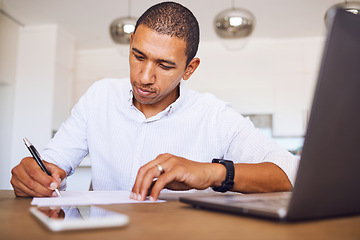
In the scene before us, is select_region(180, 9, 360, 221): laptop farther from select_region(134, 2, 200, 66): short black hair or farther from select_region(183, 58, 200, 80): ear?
select_region(183, 58, 200, 80): ear

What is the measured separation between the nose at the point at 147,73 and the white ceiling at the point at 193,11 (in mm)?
3280

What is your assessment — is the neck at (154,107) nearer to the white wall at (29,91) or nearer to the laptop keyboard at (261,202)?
the laptop keyboard at (261,202)

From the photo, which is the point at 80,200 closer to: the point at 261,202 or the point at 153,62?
the point at 261,202

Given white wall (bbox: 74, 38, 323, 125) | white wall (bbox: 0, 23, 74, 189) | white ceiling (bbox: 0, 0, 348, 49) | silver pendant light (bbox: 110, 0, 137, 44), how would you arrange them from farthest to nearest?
white wall (bbox: 74, 38, 323, 125)
white wall (bbox: 0, 23, 74, 189)
white ceiling (bbox: 0, 0, 348, 49)
silver pendant light (bbox: 110, 0, 137, 44)

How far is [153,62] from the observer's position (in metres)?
1.06

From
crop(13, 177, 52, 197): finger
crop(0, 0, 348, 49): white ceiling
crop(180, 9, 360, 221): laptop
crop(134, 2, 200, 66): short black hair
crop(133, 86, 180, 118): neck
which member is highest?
crop(0, 0, 348, 49): white ceiling

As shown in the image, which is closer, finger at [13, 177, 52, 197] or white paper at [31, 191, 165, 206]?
white paper at [31, 191, 165, 206]

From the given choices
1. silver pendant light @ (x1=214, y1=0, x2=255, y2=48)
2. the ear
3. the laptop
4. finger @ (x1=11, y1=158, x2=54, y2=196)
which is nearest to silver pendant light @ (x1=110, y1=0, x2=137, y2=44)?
silver pendant light @ (x1=214, y1=0, x2=255, y2=48)

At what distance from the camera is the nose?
1051mm

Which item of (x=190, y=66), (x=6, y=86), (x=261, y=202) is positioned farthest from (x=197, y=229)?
(x=6, y=86)

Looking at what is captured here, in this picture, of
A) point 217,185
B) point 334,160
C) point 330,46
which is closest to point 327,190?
point 334,160

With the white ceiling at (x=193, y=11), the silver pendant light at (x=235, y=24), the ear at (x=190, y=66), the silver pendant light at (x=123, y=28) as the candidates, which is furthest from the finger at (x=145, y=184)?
the white ceiling at (x=193, y=11)

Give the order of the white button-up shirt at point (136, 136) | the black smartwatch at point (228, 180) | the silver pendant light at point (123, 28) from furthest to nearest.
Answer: the silver pendant light at point (123, 28), the white button-up shirt at point (136, 136), the black smartwatch at point (228, 180)

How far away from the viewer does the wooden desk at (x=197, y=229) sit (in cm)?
33
